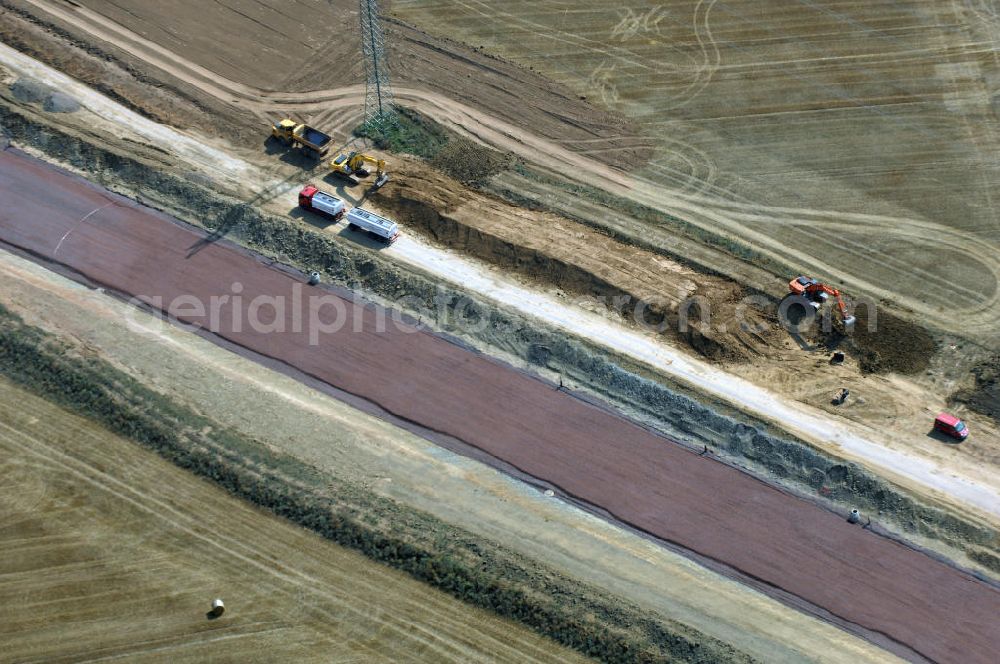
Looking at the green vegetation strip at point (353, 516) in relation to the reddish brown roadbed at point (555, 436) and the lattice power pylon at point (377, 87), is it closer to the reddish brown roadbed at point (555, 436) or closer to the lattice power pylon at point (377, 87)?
the reddish brown roadbed at point (555, 436)

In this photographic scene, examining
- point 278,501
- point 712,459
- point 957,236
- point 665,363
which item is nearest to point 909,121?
point 957,236

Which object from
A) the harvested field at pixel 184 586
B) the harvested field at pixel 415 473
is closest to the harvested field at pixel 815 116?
the harvested field at pixel 415 473

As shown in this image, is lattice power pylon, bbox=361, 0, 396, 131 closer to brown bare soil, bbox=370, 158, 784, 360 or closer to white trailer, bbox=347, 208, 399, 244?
brown bare soil, bbox=370, 158, 784, 360

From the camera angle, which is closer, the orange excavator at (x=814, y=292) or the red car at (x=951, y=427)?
the red car at (x=951, y=427)

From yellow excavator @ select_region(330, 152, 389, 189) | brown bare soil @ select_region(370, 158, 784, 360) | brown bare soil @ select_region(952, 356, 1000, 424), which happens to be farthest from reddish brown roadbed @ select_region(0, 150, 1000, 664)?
brown bare soil @ select_region(952, 356, 1000, 424)

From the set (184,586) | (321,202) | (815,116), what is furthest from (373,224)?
(815,116)

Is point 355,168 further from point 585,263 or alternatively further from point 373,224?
point 585,263

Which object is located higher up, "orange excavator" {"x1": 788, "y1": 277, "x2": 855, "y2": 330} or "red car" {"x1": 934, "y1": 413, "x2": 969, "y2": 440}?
"orange excavator" {"x1": 788, "y1": 277, "x2": 855, "y2": 330}
